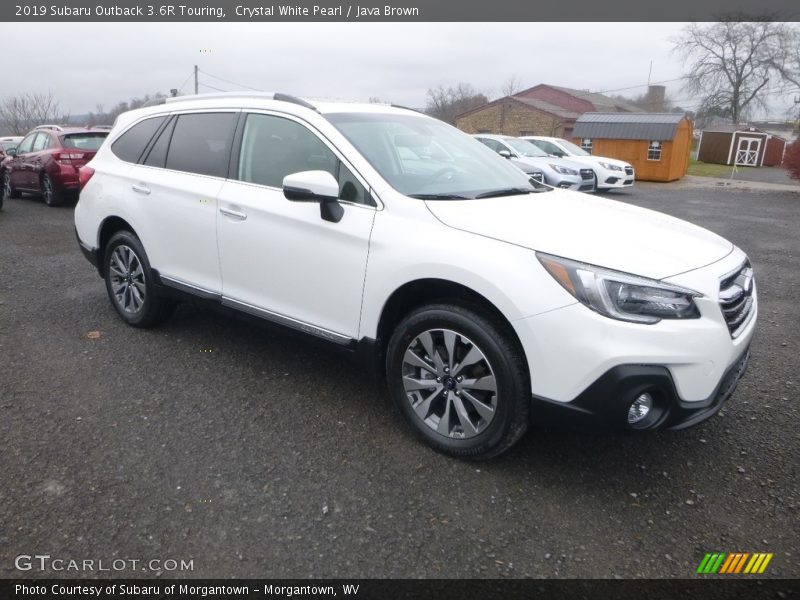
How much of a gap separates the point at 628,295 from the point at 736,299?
0.70 m

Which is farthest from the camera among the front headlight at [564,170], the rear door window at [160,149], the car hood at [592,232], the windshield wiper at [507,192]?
the front headlight at [564,170]

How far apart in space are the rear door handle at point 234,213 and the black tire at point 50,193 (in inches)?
383

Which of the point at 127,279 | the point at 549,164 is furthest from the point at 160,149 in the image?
the point at 549,164

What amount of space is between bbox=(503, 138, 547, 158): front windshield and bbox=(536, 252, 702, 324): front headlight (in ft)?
49.6

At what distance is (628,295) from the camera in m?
2.59

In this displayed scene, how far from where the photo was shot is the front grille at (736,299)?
2777 mm

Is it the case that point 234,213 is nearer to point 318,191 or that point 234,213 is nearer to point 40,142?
point 318,191

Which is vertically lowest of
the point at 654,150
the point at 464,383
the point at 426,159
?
the point at 464,383

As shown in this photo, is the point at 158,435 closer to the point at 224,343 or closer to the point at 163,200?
the point at 224,343

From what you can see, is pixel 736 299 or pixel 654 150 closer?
pixel 736 299

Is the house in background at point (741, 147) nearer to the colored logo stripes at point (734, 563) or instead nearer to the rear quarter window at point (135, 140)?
the rear quarter window at point (135, 140)
